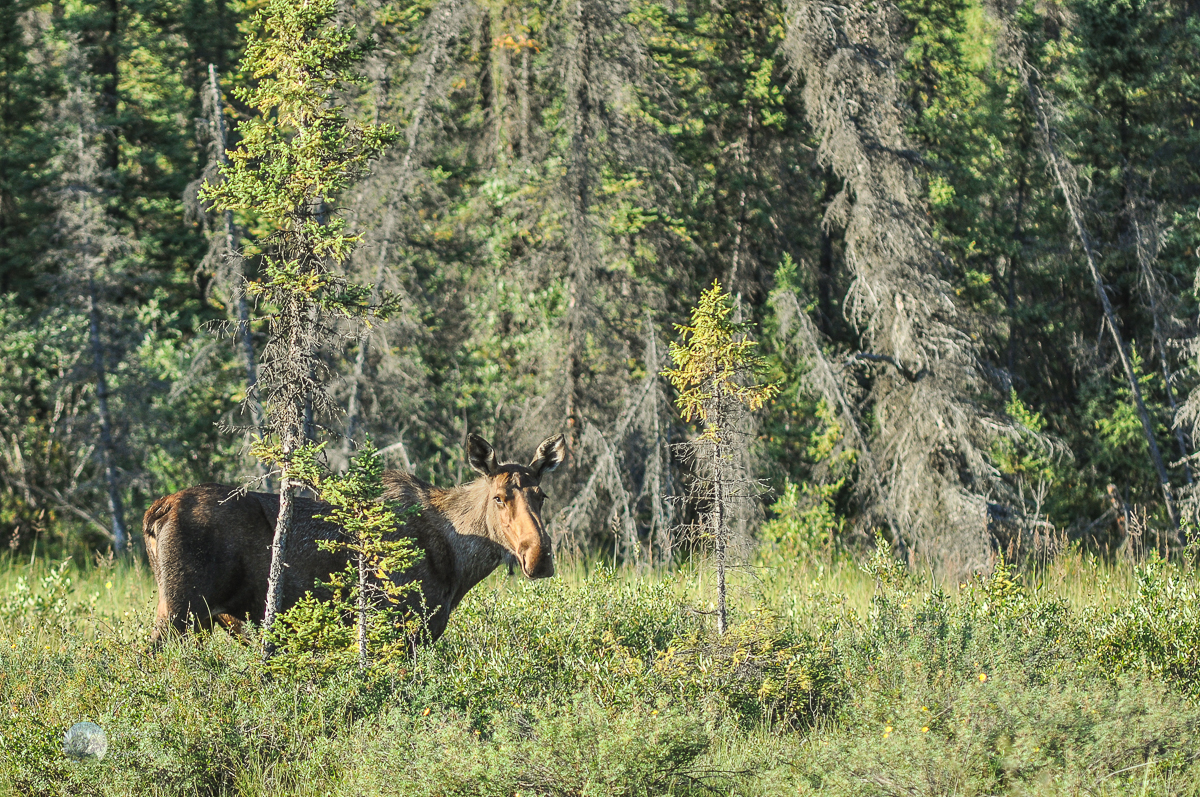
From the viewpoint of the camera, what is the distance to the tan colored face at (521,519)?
7367mm

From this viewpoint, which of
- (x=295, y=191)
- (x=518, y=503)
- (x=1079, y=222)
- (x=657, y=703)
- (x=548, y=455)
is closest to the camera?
(x=657, y=703)

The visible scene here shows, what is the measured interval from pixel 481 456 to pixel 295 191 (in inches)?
85.7

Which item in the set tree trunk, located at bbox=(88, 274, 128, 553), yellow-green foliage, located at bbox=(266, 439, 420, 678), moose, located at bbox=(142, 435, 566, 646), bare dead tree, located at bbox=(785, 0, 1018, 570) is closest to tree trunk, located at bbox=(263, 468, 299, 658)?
yellow-green foliage, located at bbox=(266, 439, 420, 678)

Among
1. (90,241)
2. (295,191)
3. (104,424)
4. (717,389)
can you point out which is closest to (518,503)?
(717,389)

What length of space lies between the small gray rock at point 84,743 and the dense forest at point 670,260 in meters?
5.08

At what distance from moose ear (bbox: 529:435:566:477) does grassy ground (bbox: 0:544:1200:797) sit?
1208 millimetres

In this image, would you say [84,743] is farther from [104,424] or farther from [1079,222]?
[1079,222]

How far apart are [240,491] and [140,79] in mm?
16771

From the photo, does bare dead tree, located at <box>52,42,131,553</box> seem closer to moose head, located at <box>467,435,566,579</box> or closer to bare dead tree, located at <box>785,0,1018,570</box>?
moose head, located at <box>467,435,566,579</box>

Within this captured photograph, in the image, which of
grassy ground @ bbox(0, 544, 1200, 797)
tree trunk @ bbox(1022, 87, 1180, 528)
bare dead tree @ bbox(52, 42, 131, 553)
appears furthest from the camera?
bare dead tree @ bbox(52, 42, 131, 553)

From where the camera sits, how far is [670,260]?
48.0 feet

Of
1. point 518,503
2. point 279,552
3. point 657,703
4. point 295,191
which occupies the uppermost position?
point 295,191

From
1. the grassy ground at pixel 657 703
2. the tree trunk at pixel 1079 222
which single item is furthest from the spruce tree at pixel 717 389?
the tree trunk at pixel 1079 222

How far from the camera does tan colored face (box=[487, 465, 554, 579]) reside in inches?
290
